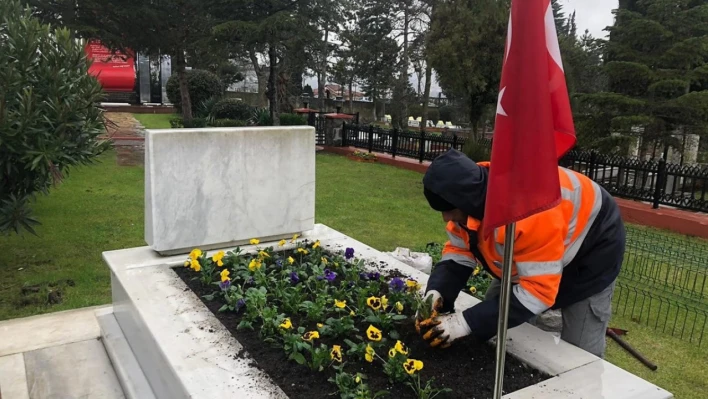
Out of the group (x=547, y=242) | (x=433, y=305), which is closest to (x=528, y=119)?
(x=547, y=242)

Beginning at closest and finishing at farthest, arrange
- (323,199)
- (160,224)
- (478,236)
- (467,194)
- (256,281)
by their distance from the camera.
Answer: (467,194) → (478,236) → (256,281) → (160,224) → (323,199)

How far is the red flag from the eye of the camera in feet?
4.98

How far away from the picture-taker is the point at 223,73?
36969mm

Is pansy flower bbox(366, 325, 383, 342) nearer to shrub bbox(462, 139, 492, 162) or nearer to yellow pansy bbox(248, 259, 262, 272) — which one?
yellow pansy bbox(248, 259, 262, 272)

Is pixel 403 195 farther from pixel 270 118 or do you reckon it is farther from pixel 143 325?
pixel 270 118

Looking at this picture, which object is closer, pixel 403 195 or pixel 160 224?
pixel 160 224

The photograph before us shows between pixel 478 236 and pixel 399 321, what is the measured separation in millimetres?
716

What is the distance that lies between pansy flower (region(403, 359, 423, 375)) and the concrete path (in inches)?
69.6

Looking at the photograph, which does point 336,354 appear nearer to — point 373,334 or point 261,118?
point 373,334

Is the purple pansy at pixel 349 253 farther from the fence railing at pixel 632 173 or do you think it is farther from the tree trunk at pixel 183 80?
the tree trunk at pixel 183 80

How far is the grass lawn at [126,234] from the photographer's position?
3770 millimetres

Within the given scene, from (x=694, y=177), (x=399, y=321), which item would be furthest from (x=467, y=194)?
(x=694, y=177)

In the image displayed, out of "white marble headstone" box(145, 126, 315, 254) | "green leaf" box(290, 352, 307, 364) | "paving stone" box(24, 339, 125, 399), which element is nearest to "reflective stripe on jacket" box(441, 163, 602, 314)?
"green leaf" box(290, 352, 307, 364)

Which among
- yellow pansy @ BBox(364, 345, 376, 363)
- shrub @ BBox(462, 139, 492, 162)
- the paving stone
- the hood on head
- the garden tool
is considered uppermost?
the hood on head
